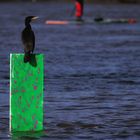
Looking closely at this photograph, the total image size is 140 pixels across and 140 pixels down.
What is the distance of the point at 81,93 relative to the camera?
65.5 feet

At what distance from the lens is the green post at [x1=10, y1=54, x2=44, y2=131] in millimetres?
14094

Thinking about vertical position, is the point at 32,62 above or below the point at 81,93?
above

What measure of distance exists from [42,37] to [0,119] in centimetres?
2703

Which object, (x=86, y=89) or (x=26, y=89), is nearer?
(x=26, y=89)

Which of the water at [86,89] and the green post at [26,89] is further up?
the green post at [26,89]

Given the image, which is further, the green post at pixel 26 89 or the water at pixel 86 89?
the water at pixel 86 89

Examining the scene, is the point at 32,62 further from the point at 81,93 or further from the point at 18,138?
the point at 81,93

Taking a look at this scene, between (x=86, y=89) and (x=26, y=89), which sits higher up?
(x=26, y=89)

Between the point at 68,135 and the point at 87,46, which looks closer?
the point at 68,135

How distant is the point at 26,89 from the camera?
14195 millimetres

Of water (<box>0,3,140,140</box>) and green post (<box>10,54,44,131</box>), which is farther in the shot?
water (<box>0,3,140,140</box>)

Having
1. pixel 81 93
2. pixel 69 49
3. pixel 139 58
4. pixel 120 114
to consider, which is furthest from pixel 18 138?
pixel 69 49

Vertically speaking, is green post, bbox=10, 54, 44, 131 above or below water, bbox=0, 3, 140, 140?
above

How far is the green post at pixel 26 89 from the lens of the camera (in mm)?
14094
